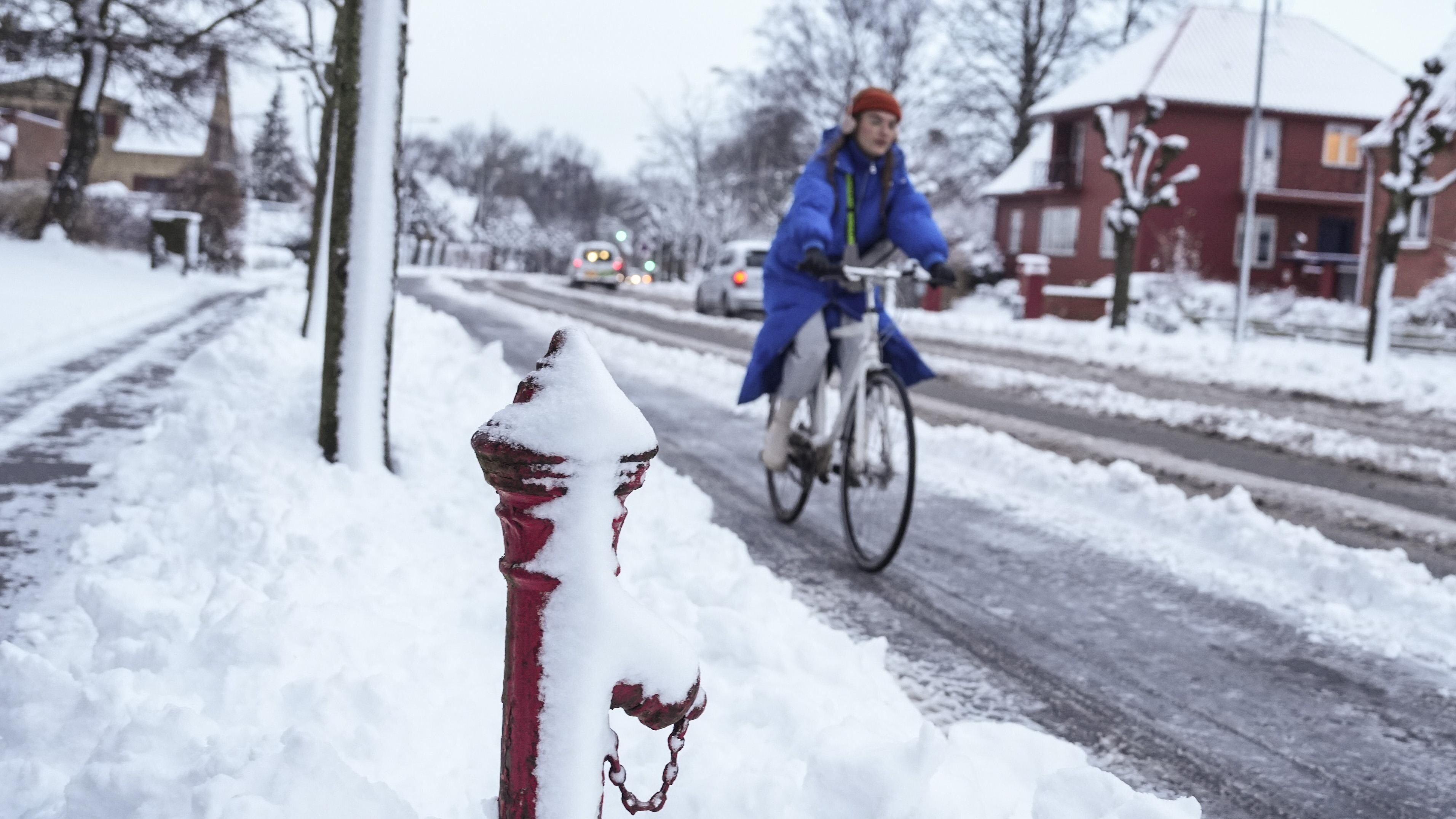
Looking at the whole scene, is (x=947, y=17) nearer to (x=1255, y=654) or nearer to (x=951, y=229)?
(x=951, y=229)

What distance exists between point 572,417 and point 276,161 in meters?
86.9

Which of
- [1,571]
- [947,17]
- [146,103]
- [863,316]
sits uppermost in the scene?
[947,17]

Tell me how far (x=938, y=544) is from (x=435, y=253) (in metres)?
73.8

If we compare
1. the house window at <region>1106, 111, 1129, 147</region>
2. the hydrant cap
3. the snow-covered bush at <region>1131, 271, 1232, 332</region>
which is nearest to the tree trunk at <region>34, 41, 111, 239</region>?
the snow-covered bush at <region>1131, 271, 1232, 332</region>

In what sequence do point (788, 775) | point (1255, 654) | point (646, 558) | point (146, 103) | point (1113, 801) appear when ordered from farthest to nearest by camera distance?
point (146, 103), point (646, 558), point (1255, 654), point (788, 775), point (1113, 801)

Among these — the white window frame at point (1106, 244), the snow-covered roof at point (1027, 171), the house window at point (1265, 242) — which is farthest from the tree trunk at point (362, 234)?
the snow-covered roof at point (1027, 171)

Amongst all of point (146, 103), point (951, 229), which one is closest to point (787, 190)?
point (951, 229)

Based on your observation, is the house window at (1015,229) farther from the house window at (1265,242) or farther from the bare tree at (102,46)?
the bare tree at (102,46)

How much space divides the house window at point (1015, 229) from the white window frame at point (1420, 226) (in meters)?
14.4

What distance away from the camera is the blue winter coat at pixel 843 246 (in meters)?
5.07

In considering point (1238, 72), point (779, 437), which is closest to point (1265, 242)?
point (1238, 72)

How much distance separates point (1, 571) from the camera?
4215 mm

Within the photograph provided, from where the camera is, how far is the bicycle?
4777mm

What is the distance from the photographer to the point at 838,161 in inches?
201
